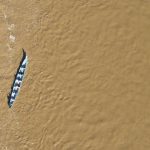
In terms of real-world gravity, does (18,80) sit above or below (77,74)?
below

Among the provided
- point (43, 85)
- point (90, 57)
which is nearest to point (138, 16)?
point (90, 57)

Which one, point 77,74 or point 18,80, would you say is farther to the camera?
point 18,80

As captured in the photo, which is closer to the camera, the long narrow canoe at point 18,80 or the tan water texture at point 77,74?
the tan water texture at point 77,74

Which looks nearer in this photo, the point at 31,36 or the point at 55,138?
the point at 55,138

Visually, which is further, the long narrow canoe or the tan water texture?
the long narrow canoe

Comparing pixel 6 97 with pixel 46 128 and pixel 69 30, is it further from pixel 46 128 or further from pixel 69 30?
pixel 69 30
